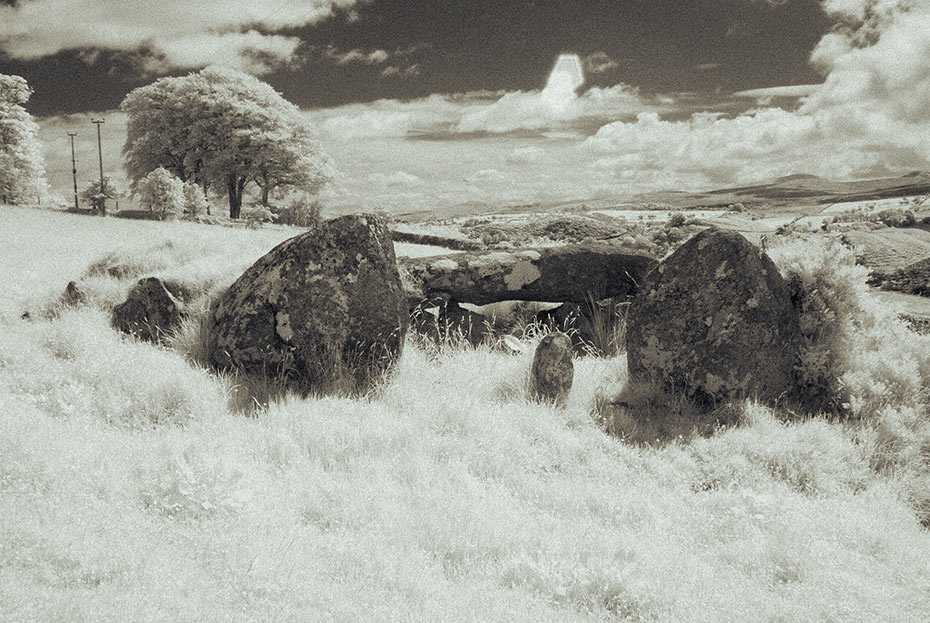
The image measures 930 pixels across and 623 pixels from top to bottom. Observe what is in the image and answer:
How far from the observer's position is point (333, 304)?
613 centimetres

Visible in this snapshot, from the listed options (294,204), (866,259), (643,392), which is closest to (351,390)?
(643,392)

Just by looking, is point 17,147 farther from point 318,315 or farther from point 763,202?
point 763,202

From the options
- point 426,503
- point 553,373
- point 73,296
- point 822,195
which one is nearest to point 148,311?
point 73,296

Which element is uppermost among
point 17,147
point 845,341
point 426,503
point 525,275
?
point 17,147

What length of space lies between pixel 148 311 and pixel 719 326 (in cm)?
693

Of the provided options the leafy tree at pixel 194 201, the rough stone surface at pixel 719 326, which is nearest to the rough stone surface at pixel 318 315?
the rough stone surface at pixel 719 326

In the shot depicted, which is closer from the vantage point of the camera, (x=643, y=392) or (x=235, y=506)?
(x=235, y=506)

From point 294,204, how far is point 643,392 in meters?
36.4

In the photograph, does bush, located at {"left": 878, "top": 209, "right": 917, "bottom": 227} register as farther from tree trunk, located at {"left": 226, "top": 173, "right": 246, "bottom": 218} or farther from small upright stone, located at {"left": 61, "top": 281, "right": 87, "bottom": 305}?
tree trunk, located at {"left": 226, "top": 173, "right": 246, "bottom": 218}

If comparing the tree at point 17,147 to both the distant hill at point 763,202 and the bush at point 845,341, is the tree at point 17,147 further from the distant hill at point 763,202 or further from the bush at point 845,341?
the bush at point 845,341

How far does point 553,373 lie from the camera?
6066mm

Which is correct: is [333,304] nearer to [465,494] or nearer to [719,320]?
[465,494]

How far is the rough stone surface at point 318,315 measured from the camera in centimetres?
608

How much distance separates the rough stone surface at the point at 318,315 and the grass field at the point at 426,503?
0.37 meters
